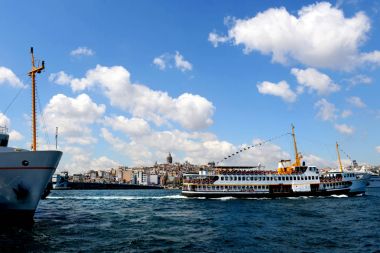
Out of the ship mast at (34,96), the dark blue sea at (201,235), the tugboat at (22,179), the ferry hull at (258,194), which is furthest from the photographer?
the ferry hull at (258,194)

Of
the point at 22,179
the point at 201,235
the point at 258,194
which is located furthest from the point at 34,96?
the point at 258,194

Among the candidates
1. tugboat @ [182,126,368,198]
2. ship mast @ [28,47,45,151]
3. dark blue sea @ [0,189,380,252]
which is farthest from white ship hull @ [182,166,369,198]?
ship mast @ [28,47,45,151]

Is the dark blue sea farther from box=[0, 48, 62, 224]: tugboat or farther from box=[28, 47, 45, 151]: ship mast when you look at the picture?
box=[28, 47, 45, 151]: ship mast

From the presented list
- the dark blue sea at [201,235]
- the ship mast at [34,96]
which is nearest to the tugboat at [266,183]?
the dark blue sea at [201,235]

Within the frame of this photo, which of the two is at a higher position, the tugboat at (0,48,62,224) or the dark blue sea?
the tugboat at (0,48,62,224)

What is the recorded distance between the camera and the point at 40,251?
2106cm

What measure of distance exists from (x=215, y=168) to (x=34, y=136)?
5129 cm

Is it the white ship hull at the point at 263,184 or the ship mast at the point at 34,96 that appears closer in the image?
the ship mast at the point at 34,96

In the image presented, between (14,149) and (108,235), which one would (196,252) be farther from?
(14,149)

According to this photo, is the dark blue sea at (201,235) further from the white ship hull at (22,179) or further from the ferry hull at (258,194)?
the ferry hull at (258,194)

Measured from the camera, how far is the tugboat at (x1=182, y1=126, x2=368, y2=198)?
72.9 metres

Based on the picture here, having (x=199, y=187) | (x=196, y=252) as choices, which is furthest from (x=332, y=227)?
(x=199, y=187)

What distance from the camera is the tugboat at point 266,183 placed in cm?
7288

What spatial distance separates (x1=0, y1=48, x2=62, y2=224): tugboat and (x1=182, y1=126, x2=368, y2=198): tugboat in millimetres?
46273
